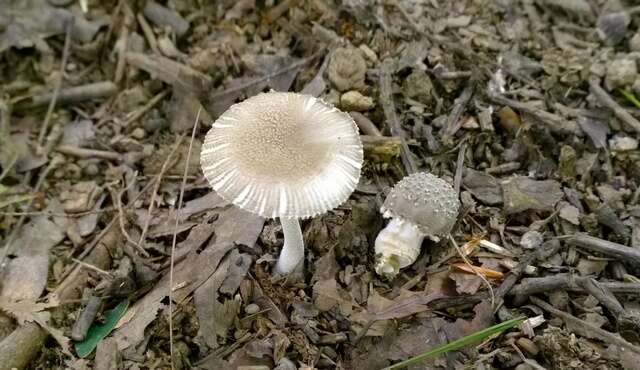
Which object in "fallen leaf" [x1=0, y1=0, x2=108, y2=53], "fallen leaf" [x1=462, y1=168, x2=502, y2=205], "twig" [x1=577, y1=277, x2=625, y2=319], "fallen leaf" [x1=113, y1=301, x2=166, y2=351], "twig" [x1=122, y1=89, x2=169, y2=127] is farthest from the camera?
"fallen leaf" [x1=0, y1=0, x2=108, y2=53]

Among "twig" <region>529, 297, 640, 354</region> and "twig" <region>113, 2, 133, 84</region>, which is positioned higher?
"twig" <region>113, 2, 133, 84</region>

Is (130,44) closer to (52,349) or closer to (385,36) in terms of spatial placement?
(385,36)

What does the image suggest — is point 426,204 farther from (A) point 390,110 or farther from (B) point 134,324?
(B) point 134,324

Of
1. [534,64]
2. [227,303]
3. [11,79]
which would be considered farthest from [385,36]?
[11,79]

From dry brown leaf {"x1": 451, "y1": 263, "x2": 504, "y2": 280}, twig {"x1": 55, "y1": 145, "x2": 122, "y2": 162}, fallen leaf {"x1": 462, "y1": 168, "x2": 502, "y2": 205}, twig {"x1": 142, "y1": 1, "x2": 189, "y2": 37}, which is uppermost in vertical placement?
twig {"x1": 142, "y1": 1, "x2": 189, "y2": 37}

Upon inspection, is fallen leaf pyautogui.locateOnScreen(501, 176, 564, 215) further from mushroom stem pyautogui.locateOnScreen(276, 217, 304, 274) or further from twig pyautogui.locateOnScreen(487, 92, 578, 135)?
mushroom stem pyautogui.locateOnScreen(276, 217, 304, 274)

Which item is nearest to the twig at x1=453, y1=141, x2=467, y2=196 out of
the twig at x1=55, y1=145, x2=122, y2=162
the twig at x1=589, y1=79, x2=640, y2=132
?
the twig at x1=589, y1=79, x2=640, y2=132

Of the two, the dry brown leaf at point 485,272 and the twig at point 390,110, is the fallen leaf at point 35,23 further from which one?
the dry brown leaf at point 485,272
